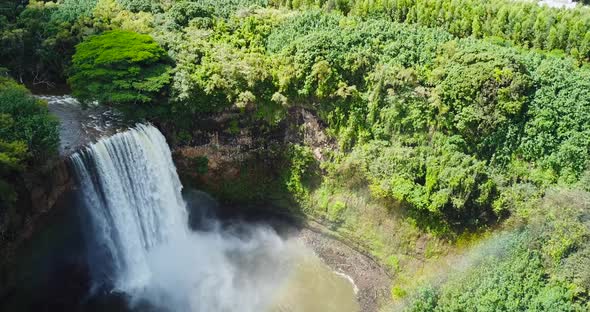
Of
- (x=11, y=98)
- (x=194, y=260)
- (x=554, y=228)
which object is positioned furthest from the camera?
(x=194, y=260)

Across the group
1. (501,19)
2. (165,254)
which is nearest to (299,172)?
(165,254)

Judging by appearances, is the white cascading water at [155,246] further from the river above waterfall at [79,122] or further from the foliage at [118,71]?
the foliage at [118,71]

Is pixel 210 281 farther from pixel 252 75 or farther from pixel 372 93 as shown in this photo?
pixel 372 93

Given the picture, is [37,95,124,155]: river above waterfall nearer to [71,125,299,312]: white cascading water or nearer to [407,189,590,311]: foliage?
[71,125,299,312]: white cascading water

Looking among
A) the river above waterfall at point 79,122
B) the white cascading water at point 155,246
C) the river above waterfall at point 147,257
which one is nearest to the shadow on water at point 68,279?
the river above waterfall at point 147,257

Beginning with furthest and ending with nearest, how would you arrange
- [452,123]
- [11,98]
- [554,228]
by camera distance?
[452,123] → [554,228] → [11,98]

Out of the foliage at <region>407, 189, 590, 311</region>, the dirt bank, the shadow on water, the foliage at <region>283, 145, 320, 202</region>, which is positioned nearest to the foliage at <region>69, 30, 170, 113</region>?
the shadow on water

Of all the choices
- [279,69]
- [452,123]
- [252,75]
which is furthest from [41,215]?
[452,123]
